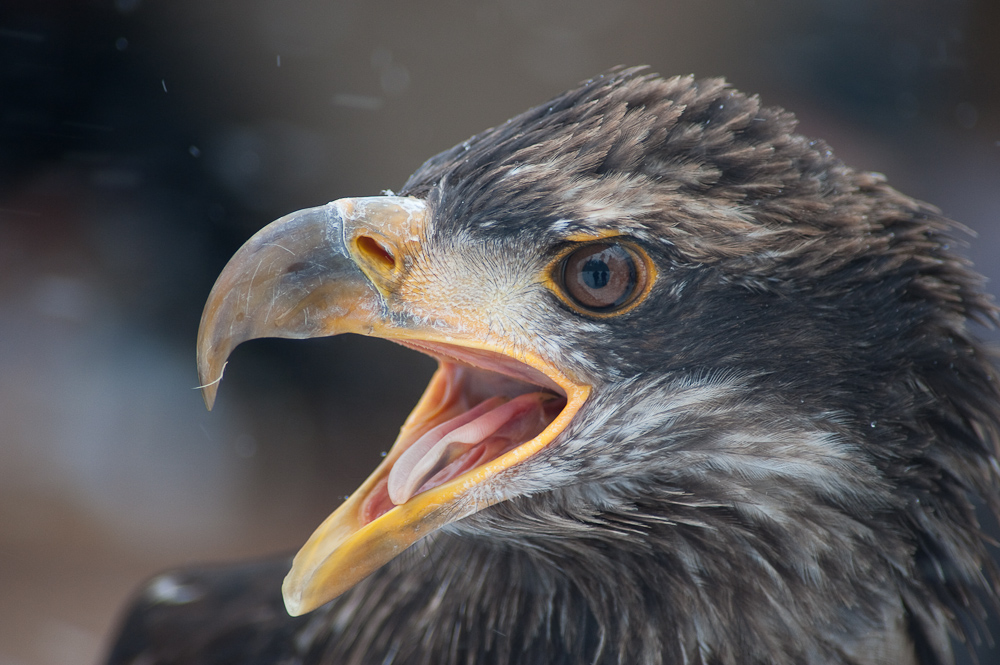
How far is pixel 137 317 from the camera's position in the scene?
439cm

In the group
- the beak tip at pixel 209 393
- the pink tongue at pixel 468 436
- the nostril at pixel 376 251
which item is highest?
the nostril at pixel 376 251

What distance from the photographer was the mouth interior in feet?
4.49

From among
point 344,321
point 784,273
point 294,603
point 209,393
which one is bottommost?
point 294,603

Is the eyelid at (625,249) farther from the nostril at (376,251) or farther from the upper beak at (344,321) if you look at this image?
the nostril at (376,251)

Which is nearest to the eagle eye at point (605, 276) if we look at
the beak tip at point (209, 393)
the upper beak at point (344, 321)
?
the upper beak at point (344, 321)

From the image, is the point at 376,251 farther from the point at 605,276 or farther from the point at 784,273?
the point at 784,273

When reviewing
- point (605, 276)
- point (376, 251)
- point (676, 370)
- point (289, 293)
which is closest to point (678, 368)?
point (676, 370)

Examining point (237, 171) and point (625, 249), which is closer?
point (625, 249)

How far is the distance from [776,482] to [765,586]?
19cm

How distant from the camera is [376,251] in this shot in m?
1.35

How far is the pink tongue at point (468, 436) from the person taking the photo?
135 centimetres

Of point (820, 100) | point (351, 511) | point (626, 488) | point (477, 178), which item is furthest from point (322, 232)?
point (820, 100)

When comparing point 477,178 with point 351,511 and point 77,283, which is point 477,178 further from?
point 77,283

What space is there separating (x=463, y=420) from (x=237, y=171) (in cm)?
322
